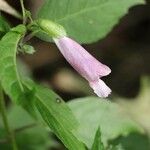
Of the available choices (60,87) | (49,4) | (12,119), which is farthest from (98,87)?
(60,87)

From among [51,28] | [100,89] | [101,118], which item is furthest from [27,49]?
[101,118]

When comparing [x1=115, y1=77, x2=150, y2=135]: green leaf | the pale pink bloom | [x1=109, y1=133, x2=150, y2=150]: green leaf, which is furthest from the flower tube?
[x1=115, y1=77, x2=150, y2=135]: green leaf

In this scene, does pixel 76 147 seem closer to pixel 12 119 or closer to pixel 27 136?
pixel 27 136

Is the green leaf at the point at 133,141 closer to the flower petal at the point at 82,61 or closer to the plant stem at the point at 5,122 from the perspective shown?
the plant stem at the point at 5,122

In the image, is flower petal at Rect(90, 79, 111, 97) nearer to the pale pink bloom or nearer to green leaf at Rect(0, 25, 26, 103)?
the pale pink bloom

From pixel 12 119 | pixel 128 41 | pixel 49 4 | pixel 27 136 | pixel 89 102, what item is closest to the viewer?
pixel 49 4

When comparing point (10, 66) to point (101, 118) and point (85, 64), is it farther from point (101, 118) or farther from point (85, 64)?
point (101, 118)

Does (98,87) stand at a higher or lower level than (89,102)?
higher
